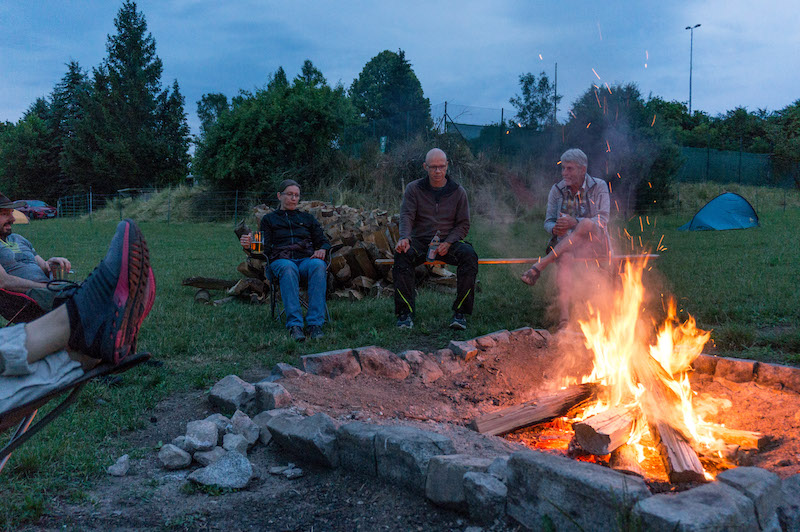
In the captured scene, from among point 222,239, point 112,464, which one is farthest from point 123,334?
point 222,239

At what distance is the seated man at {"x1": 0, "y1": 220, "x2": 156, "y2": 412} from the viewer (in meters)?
1.68

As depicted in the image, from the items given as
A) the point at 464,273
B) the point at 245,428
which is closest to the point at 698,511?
the point at 245,428

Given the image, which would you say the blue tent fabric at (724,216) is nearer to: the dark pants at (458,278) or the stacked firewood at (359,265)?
the stacked firewood at (359,265)

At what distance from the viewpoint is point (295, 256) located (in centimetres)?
503

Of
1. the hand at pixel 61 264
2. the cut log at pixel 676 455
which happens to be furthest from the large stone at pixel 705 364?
the hand at pixel 61 264

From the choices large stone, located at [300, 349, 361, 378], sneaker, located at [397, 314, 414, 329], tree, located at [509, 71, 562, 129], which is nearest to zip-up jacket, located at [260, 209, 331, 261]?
sneaker, located at [397, 314, 414, 329]

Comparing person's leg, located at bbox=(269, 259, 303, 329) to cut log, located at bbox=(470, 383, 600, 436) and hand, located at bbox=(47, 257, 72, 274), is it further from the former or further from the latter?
cut log, located at bbox=(470, 383, 600, 436)

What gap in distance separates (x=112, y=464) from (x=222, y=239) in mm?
11682

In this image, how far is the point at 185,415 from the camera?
2928mm

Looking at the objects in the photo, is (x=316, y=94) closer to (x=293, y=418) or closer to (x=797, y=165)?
(x=293, y=418)

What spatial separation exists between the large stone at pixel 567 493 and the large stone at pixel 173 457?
1342 millimetres

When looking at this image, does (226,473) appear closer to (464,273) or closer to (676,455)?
(676,455)

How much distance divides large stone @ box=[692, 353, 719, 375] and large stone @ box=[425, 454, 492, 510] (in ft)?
5.98

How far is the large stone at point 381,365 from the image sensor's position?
3357 mm
